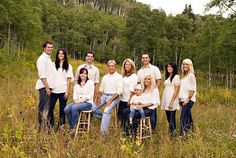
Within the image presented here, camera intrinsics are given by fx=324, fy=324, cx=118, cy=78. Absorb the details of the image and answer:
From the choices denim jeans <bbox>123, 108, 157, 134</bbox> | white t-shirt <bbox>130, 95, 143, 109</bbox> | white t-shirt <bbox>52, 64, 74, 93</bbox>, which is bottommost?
denim jeans <bbox>123, 108, 157, 134</bbox>

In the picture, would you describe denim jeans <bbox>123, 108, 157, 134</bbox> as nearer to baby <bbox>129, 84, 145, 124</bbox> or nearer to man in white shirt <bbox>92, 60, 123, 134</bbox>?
baby <bbox>129, 84, 145, 124</bbox>

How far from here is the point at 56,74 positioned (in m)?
6.57

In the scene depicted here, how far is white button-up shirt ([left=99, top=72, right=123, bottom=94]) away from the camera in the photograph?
21.7ft

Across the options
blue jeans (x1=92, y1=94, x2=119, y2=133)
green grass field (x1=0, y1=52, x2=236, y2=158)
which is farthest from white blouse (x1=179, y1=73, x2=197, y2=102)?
blue jeans (x1=92, y1=94, x2=119, y2=133)

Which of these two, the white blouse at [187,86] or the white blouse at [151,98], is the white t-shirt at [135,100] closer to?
the white blouse at [151,98]

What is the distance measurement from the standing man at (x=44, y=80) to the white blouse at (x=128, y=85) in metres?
1.47

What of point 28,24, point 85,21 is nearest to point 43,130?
point 28,24

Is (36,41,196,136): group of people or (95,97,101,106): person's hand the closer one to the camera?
(36,41,196,136): group of people

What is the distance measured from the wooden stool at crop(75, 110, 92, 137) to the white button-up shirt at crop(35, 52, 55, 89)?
0.88 m

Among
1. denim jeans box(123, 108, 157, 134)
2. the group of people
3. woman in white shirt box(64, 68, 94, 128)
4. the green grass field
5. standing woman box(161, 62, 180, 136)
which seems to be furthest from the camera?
standing woman box(161, 62, 180, 136)

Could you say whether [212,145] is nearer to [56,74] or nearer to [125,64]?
[125,64]

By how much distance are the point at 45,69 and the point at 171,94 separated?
2564 millimetres

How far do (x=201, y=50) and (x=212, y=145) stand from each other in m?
31.7

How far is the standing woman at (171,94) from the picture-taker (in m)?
6.46
